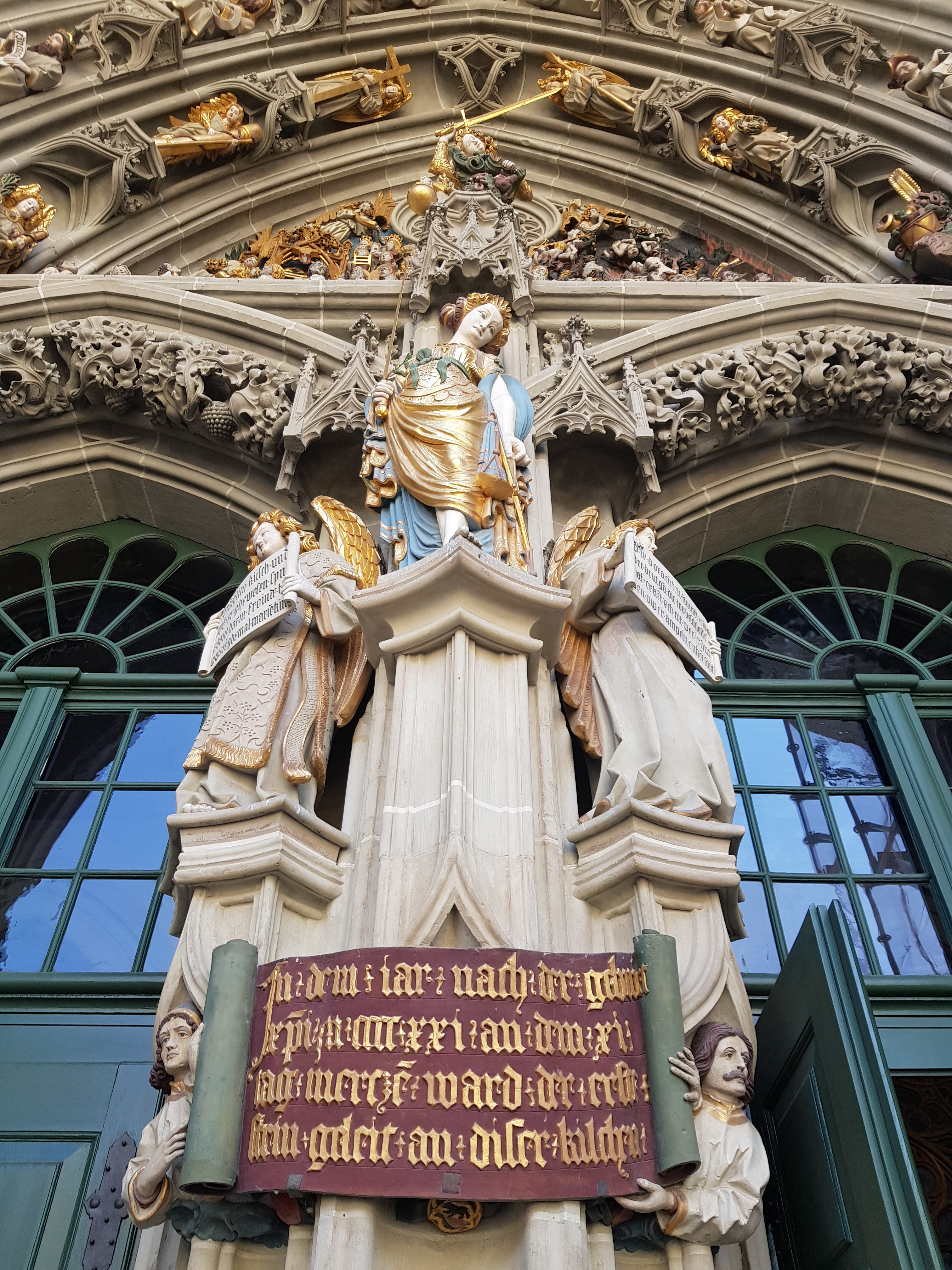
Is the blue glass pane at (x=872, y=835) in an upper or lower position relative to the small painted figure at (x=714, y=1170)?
upper

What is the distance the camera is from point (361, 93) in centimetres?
1008

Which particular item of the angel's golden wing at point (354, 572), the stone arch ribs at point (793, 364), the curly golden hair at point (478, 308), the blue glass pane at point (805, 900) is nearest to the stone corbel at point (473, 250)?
the curly golden hair at point (478, 308)

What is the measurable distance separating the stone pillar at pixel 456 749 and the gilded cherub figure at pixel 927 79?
6.26 metres

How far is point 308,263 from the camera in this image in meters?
9.01

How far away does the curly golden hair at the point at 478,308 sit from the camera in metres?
6.17

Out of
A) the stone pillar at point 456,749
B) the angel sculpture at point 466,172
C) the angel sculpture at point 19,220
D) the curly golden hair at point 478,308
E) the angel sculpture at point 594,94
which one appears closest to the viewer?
the stone pillar at point 456,749

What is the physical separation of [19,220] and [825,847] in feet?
21.1

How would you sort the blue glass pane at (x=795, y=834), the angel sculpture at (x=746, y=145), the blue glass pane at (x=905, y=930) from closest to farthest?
the blue glass pane at (x=905, y=930) < the blue glass pane at (x=795, y=834) < the angel sculpture at (x=746, y=145)

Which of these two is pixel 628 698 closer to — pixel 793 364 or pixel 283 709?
pixel 283 709

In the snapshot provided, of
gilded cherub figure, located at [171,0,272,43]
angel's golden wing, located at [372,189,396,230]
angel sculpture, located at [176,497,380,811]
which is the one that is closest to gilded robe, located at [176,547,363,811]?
angel sculpture, located at [176,497,380,811]

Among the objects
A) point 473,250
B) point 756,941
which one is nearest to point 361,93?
point 473,250

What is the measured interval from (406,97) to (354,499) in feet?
19.2

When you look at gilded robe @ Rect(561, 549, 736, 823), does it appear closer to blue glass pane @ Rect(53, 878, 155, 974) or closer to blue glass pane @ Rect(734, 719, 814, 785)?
blue glass pane @ Rect(734, 719, 814, 785)

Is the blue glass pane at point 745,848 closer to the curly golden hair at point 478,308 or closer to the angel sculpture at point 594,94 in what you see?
the curly golden hair at point 478,308
